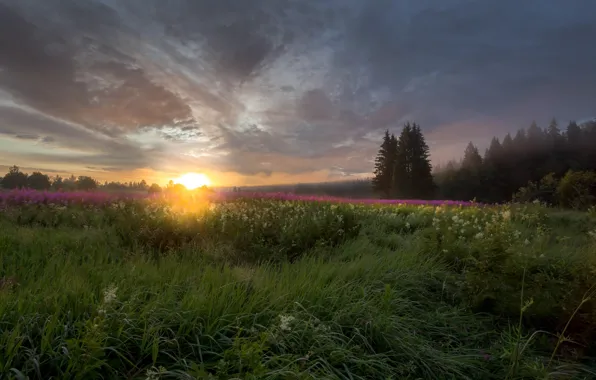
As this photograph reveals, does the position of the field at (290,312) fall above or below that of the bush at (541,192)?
below

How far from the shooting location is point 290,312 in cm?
281

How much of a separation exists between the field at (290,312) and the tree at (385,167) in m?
39.1

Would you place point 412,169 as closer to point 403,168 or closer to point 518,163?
point 403,168

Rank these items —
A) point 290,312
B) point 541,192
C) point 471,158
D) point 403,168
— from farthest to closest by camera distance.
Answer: point 471,158, point 403,168, point 541,192, point 290,312

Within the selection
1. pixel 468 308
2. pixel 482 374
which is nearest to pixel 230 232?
pixel 468 308

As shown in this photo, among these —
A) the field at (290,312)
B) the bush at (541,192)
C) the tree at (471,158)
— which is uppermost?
the tree at (471,158)

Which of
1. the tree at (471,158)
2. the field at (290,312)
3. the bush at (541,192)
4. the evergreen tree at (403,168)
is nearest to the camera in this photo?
the field at (290,312)

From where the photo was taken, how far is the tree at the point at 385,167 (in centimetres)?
4391

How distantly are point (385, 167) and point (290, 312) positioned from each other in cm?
4357

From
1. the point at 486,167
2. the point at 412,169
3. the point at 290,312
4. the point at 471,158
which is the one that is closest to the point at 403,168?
the point at 412,169

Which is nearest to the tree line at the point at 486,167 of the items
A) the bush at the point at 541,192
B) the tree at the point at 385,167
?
the tree at the point at 385,167

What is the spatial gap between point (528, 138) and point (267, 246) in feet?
190

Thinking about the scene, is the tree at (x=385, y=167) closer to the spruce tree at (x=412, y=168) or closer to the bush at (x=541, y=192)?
the spruce tree at (x=412, y=168)

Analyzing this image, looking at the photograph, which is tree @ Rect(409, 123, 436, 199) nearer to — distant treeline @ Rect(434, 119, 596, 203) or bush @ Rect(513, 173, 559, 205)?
distant treeline @ Rect(434, 119, 596, 203)
